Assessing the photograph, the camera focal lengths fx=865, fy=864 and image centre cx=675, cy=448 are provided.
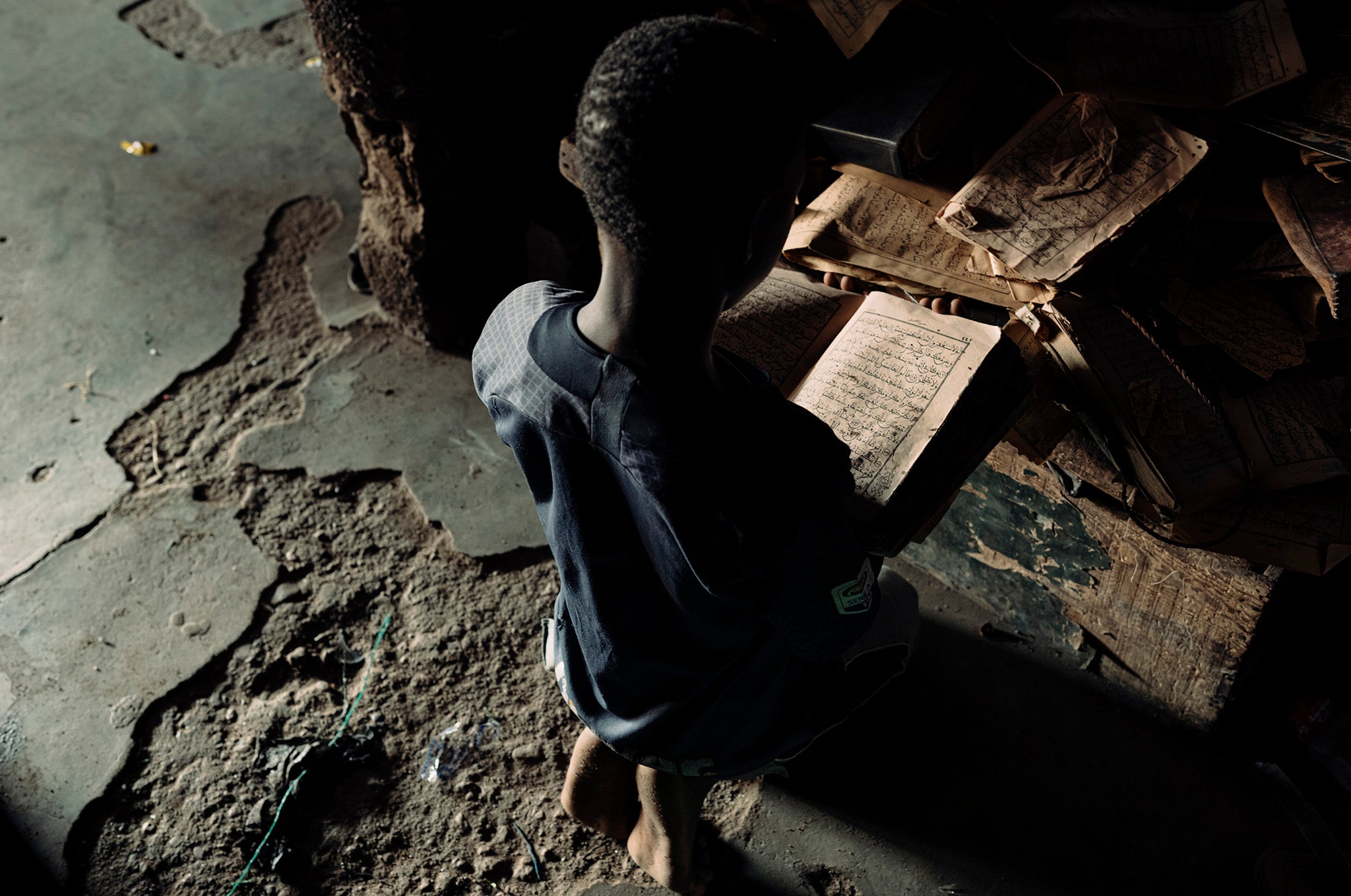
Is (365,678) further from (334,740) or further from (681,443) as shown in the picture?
(681,443)

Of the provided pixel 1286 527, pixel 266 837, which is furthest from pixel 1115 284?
pixel 266 837

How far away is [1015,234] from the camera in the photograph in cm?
142

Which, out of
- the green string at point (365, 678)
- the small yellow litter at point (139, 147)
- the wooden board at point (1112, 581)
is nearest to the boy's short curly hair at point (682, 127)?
the wooden board at point (1112, 581)

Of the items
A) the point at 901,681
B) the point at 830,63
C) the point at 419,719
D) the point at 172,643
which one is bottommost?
the point at 901,681

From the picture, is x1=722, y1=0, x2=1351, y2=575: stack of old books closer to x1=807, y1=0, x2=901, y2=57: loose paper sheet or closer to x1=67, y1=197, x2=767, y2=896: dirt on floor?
x1=807, y1=0, x2=901, y2=57: loose paper sheet

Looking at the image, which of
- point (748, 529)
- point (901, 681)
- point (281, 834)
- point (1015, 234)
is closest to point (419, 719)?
point (281, 834)

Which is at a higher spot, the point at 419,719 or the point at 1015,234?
the point at 1015,234

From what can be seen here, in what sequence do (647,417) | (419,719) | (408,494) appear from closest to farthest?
1. (647,417)
2. (419,719)
3. (408,494)

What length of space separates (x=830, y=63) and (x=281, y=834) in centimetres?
188

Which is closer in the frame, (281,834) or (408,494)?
(281,834)

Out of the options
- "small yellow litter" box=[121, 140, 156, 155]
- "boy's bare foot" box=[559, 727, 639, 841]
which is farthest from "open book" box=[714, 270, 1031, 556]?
"small yellow litter" box=[121, 140, 156, 155]

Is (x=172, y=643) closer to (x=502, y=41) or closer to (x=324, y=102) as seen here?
(x=502, y=41)

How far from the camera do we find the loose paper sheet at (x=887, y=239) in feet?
4.95

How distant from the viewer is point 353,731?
6.07ft
